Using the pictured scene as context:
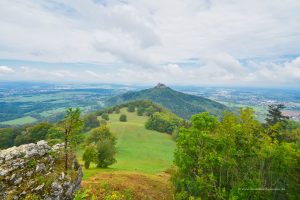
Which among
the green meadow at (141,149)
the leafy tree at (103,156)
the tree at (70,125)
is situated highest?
the tree at (70,125)

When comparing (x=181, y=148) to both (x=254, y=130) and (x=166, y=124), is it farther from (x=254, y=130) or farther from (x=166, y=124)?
(x=166, y=124)

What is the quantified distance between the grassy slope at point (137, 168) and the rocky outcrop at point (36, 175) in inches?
228

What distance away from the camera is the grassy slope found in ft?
114

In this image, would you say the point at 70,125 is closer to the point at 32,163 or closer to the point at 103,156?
the point at 32,163

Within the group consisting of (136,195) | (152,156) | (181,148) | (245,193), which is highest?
(181,148)

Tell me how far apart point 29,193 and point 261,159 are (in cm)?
2865

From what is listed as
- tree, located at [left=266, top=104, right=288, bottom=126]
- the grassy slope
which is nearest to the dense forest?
the grassy slope

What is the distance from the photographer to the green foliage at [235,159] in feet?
98.8

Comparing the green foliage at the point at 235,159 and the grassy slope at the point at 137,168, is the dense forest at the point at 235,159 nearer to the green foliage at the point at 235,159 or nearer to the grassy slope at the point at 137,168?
the green foliage at the point at 235,159

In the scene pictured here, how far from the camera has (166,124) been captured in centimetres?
15938

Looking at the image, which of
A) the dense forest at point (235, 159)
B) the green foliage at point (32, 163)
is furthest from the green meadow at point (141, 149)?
the green foliage at point (32, 163)

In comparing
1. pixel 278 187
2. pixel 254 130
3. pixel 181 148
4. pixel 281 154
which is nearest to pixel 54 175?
pixel 181 148

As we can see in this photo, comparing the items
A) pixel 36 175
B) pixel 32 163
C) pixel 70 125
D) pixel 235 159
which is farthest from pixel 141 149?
pixel 36 175

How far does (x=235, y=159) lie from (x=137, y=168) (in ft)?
141
